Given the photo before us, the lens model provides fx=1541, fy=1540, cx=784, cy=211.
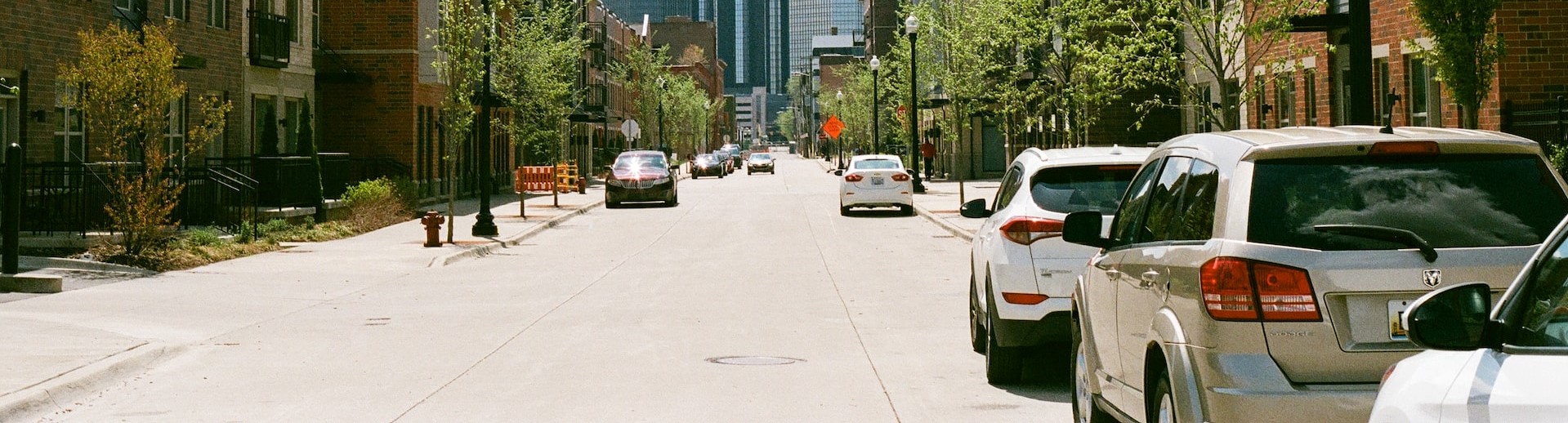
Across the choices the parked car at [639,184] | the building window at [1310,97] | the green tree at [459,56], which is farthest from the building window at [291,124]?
the building window at [1310,97]

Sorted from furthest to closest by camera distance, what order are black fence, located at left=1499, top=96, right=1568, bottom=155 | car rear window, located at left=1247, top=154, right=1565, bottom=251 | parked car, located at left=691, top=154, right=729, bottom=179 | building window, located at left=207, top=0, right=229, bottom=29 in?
parked car, located at left=691, top=154, right=729, bottom=179 < building window, located at left=207, top=0, right=229, bottom=29 < black fence, located at left=1499, top=96, right=1568, bottom=155 < car rear window, located at left=1247, top=154, right=1565, bottom=251

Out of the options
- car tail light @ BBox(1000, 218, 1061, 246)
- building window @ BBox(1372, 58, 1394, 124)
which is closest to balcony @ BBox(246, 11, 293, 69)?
building window @ BBox(1372, 58, 1394, 124)

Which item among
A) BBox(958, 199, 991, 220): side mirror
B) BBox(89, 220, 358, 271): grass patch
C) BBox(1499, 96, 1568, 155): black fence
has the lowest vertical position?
BBox(89, 220, 358, 271): grass patch

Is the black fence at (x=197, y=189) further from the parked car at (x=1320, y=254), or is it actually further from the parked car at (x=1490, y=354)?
the parked car at (x=1490, y=354)

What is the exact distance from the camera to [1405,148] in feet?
17.0

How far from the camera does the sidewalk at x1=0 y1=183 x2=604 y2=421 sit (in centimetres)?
966

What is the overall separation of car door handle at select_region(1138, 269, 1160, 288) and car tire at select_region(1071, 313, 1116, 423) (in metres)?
1.22

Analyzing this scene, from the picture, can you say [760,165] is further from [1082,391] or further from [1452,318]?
[1452,318]

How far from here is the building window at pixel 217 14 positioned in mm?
28094

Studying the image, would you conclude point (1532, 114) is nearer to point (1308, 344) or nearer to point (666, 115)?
point (1308, 344)

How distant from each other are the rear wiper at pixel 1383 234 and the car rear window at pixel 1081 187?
16.0ft

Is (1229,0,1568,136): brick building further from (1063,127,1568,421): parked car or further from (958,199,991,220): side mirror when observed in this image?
(1063,127,1568,421): parked car

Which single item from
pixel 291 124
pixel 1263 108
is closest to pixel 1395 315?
pixel 1263 108

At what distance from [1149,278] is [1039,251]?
12.5ft
